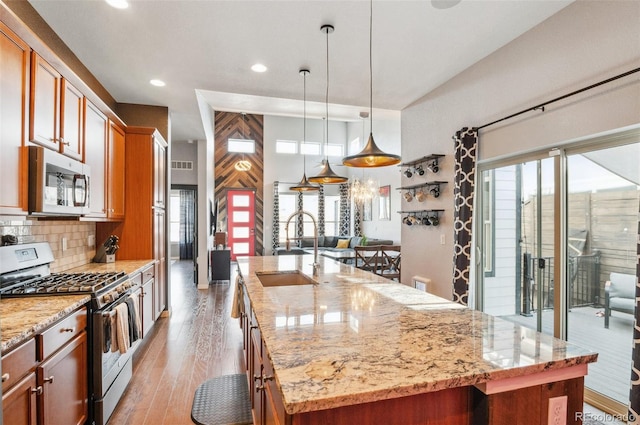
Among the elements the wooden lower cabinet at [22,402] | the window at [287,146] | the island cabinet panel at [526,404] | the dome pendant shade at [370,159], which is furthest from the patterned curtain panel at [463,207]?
the window at [287,146]

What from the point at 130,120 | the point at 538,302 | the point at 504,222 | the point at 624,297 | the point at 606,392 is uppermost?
the point at 130,120

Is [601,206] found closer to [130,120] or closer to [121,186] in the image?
[121,186]

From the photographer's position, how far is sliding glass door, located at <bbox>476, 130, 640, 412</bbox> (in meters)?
2.38

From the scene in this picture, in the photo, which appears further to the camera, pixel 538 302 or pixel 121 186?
pixel 121 186

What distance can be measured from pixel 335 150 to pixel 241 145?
3137mm

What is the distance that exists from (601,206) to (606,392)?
138 cm

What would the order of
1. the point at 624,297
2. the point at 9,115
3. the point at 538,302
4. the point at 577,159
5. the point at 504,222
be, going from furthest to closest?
the point at 504,222
the point at 538,302
the point at 577,159
the point at 624,297
the point at 9,115

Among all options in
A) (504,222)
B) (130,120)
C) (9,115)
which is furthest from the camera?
(130,120)

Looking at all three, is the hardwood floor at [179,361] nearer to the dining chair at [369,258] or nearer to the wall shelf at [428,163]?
the dining chair at [369,258]

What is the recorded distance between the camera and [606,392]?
2.47 metres

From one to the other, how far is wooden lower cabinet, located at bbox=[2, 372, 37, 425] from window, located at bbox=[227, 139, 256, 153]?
9.59 metres

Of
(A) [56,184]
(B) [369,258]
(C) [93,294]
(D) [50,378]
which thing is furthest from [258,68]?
(B) [369,258]

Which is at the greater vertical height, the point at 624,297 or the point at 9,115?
the point at 9,115

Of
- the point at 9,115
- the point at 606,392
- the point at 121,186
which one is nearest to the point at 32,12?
the point at 9,115
